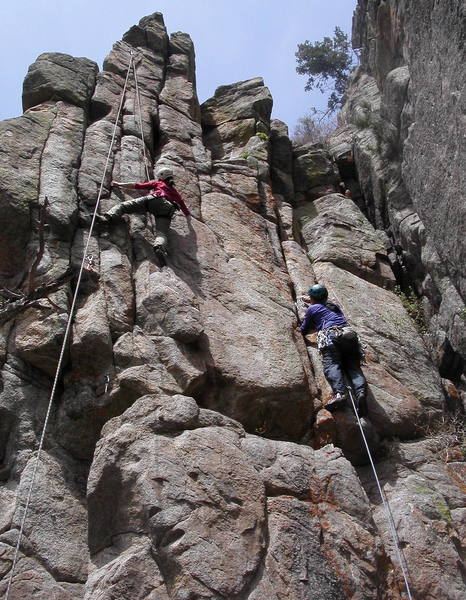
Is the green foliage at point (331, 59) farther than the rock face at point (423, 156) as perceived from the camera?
Yes

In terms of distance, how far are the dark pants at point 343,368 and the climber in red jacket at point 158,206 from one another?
114 inches

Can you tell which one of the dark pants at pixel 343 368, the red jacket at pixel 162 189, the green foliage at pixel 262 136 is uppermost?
the green foliage at pixel 262 136

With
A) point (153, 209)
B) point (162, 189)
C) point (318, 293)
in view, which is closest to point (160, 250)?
point (153, 209)

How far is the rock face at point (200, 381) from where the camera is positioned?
6.29 m

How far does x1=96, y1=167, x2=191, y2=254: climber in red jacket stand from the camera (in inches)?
398

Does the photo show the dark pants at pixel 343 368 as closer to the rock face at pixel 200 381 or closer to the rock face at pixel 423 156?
the rock face at pixel 200 381

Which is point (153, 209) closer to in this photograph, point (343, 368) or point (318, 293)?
point (318, 293)

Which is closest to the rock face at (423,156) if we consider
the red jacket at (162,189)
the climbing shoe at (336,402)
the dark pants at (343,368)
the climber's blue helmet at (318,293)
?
the climber's blue helmet at (318,293)

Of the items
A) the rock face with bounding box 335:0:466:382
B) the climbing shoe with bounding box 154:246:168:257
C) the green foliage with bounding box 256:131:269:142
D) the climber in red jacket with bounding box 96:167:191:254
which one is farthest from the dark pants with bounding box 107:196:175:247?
the green foliage with bounding box 256:131:269:142

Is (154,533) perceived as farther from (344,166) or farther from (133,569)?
(344,166)

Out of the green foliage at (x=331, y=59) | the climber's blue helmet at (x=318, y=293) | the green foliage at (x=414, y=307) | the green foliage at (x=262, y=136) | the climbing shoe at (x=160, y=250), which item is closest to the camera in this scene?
the climbing shoe at (x=160, y=250)

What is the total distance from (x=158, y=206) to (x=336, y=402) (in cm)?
418

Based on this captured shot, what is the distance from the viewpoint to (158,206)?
10367 mm

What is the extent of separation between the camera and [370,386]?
936cm
